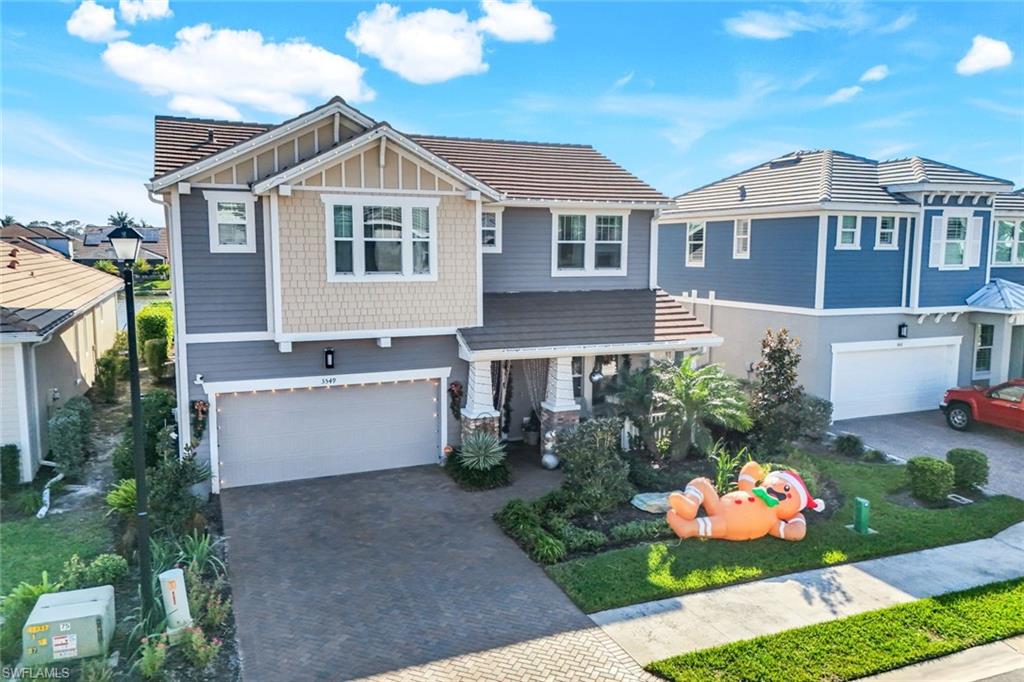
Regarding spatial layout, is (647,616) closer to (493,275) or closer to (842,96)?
(493,275)

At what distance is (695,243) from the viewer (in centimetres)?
2403

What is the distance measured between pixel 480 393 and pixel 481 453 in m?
1.33

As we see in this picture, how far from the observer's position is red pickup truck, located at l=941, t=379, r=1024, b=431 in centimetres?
1752

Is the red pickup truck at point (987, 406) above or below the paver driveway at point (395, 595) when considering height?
above

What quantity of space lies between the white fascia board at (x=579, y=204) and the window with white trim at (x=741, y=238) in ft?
17.2

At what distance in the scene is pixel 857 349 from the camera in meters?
19.6

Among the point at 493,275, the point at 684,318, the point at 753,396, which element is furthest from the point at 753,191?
the point at 493,275

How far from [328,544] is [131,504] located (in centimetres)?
352

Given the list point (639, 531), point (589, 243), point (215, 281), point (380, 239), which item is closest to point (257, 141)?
point (215, 281)

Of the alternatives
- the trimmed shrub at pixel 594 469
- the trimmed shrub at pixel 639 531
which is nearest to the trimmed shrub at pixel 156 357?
the trimmed shrub at pixel 594 469

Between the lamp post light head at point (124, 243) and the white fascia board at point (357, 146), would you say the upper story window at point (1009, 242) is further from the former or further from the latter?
the lamp post light head at point (124, 243)

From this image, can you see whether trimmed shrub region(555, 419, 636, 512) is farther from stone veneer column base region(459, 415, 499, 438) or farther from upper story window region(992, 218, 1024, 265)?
upper story window region(992, 218, 1024, 265)

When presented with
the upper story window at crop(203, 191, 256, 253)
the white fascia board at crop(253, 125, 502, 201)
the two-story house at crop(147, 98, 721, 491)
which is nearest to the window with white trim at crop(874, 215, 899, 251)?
the two-story house at crop(147, 98, 721, 491)

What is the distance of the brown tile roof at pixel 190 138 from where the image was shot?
13727mm
